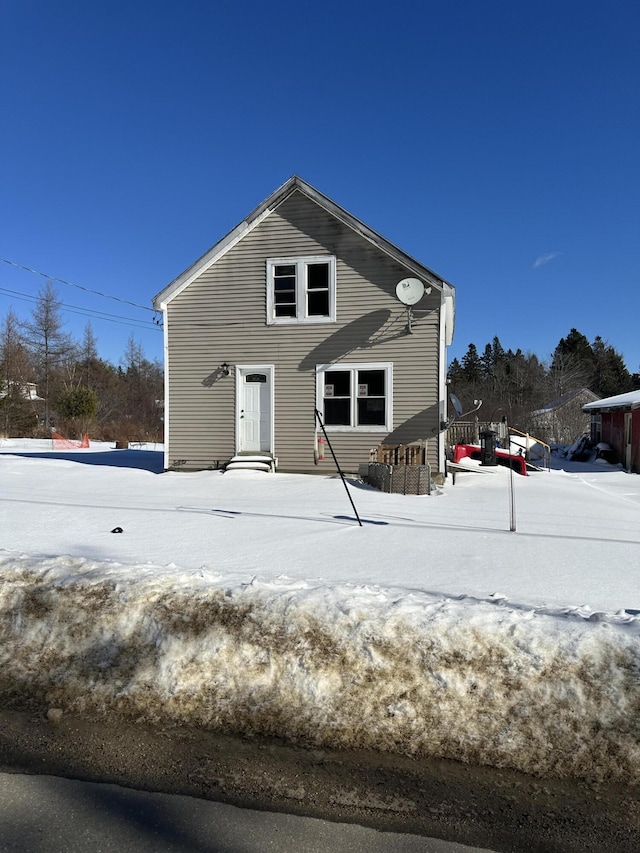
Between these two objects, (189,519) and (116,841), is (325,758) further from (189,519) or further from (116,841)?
(189,519)

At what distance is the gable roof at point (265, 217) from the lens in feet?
39.1

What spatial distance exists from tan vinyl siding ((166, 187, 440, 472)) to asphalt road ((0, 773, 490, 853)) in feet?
32.9

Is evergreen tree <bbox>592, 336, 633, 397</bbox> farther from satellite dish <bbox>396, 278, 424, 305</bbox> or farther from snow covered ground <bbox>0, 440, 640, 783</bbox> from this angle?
snow covered ground <bbox>0, 440, 640, 783</bbox>

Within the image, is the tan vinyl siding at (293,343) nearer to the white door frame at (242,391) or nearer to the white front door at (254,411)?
the white door frame at (242,391)

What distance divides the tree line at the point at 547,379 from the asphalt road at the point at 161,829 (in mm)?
38630

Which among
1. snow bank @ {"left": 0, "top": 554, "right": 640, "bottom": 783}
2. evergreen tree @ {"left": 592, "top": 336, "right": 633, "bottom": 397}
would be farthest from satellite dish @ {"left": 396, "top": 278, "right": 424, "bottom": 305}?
evergreen tree @ {"left": 592, "top": 336, "right": 633, "bottom": 397}

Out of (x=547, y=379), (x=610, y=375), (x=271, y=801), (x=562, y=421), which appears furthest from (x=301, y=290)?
(x=610, y=375)

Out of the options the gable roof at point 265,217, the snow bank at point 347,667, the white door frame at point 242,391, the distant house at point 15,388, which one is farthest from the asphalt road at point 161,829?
the distant house at point 15,388

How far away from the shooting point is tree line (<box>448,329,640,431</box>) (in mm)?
48562

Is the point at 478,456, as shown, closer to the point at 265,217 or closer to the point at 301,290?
the point at 301,290

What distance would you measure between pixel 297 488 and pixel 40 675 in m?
7.18

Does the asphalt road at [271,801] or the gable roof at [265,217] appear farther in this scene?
the gable roof at [265,217]

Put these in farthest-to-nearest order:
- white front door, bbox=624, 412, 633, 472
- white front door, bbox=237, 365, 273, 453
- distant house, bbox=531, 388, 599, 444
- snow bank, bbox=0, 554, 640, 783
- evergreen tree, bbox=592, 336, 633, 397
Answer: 1. evergreen tree, bbox=592, 336, 633, 397
2. distant house, bbox=531, 388, 599, 444
3. white front door, bbox=624, 412, 633, 472
4. white front door, bbox=237, 365, 273, 453
5. snow bank, bbox=0, 554, 640, 783

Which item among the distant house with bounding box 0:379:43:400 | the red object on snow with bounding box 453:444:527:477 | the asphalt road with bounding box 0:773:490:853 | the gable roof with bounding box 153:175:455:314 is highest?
the gable roof with bounding box 153:175:455:314
